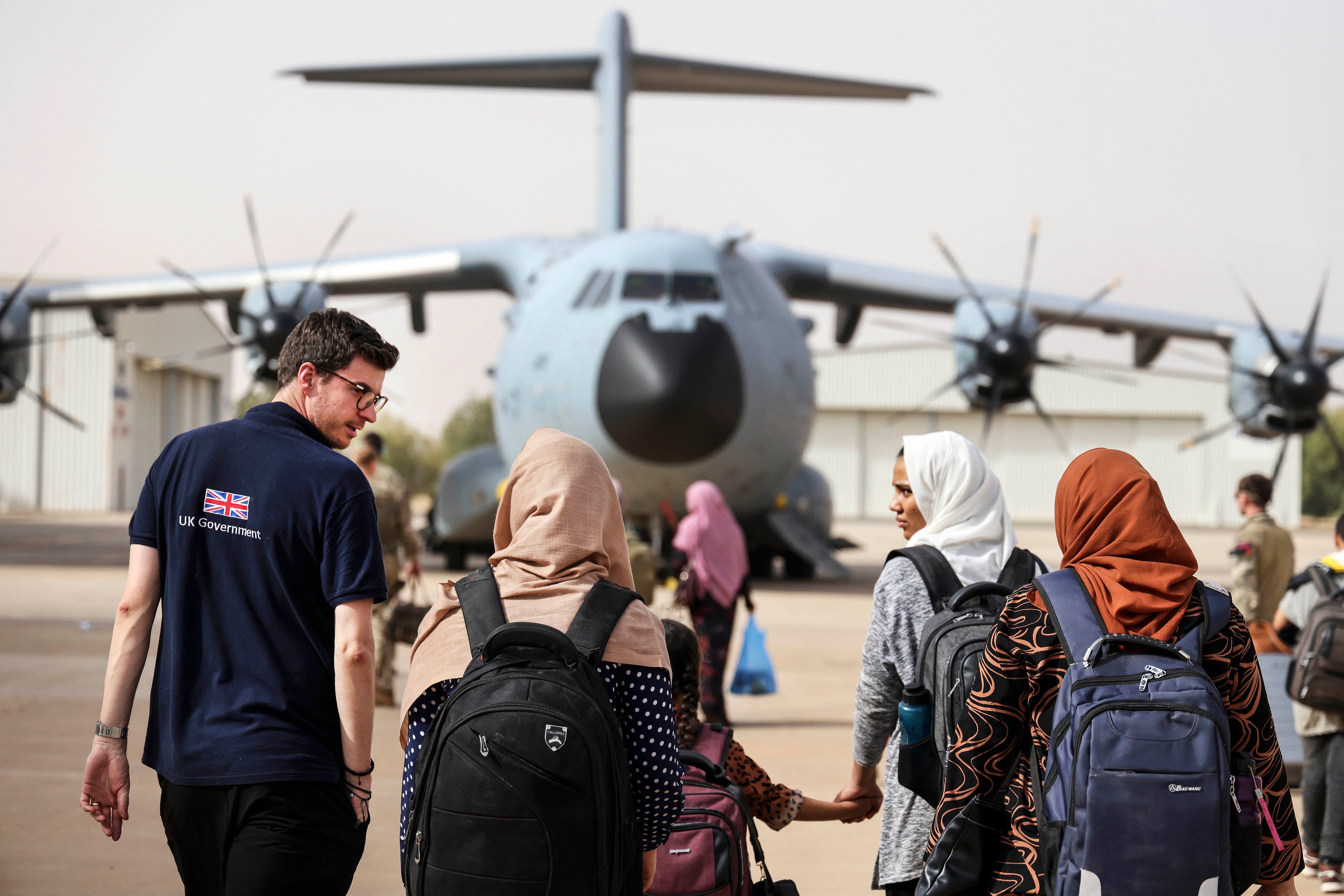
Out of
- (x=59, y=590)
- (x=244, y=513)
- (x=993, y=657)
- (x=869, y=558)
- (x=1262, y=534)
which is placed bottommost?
(x=869, y=558)

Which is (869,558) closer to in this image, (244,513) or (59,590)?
(59,590)

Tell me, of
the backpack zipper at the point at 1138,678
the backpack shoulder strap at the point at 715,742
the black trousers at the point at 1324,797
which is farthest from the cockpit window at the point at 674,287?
the backpack zipper at the point at 1138,678

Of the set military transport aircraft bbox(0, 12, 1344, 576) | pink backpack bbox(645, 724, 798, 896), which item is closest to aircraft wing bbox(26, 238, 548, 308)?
military transport aircraft bbox(0, 12, 1344, 576)

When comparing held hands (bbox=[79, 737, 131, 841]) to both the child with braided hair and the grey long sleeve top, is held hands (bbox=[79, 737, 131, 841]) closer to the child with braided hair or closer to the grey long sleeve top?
the child with braided hair

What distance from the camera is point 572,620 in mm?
2064

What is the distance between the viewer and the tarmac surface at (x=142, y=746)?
4.23 meters

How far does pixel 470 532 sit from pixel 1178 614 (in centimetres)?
1292

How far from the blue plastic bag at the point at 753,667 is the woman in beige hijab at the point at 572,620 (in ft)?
15.6

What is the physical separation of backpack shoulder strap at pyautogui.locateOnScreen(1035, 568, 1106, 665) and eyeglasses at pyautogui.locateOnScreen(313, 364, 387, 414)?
1.27m

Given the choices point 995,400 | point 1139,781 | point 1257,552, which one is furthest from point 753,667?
point 995,400

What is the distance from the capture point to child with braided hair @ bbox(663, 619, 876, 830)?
9.37 ft

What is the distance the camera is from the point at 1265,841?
2188 mm

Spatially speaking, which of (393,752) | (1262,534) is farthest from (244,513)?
(1262,534)

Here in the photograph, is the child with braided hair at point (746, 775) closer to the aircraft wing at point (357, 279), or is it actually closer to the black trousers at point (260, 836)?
the black trousers at point (260, 836)
